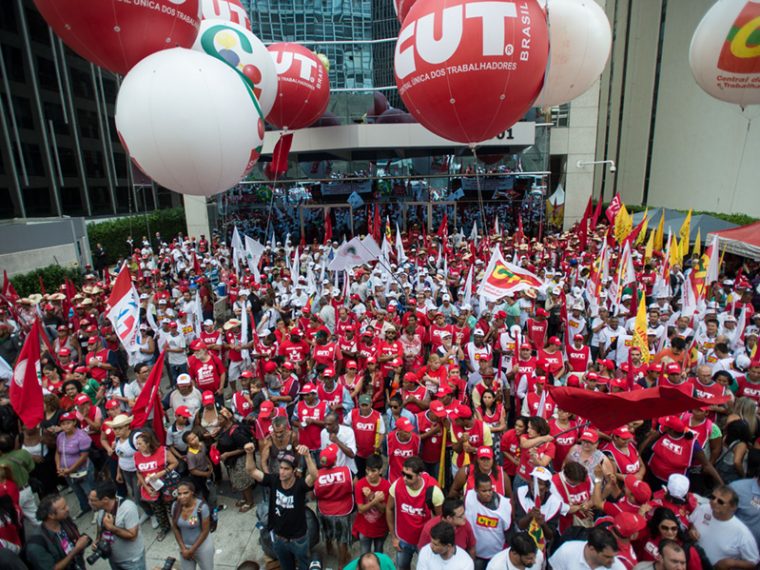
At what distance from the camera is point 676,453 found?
4016 millimetres

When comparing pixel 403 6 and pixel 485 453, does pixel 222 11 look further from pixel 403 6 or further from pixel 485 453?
pixel 485 453

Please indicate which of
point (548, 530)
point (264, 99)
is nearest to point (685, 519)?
point (548, 530)

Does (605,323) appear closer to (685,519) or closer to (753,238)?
(685,519)

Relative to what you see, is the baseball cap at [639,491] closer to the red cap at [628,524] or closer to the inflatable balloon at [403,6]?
the red cap at [628,524]

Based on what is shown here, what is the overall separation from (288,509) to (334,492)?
A: 44cm

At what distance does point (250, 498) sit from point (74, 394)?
238 cm

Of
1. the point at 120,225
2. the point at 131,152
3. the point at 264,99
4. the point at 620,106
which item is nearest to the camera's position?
the point at 131,152

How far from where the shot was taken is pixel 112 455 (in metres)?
4.96

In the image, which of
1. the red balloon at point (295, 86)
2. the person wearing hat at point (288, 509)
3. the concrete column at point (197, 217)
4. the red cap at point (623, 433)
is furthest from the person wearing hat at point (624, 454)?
the concrete column at point (197, 217)

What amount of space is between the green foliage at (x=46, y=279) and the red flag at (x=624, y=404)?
48.8 ft

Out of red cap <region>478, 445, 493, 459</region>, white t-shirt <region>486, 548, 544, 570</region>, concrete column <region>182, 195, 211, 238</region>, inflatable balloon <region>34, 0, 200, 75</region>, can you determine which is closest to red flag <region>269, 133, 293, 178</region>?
inflatable balloon <region>34, 0, 200, 75</region>

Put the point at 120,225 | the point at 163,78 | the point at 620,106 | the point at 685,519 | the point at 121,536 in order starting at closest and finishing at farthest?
1. the point at 685,519
2. the point at 121,536
3. the point at 163,78
4. the point at 120,225
5. the point at 620,106

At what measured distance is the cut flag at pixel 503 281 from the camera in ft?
24.4

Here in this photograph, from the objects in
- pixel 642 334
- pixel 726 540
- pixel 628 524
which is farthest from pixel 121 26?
pixel 642 334
